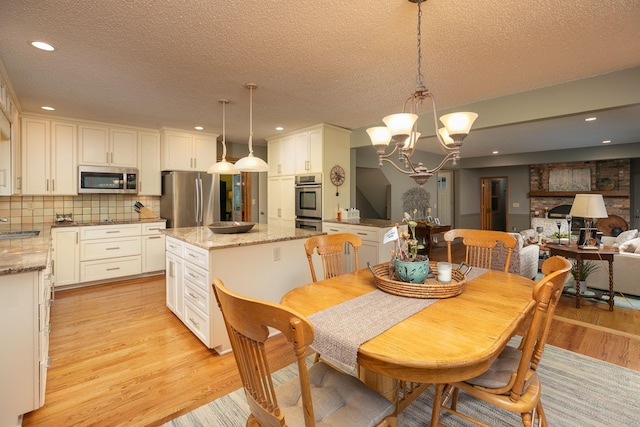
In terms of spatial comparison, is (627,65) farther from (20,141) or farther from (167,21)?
(20,141)

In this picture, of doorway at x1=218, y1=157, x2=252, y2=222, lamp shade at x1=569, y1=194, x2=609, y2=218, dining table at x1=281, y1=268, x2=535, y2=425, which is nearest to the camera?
dining table at x1=281, y1=268, x2=535, y2=425

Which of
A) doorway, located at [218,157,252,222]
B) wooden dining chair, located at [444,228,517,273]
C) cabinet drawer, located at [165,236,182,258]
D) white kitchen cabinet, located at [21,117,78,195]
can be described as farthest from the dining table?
doorway, located at [218,157,252,222]

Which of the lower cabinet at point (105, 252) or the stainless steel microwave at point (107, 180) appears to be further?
the stainless steel microwave at point (107, 180)

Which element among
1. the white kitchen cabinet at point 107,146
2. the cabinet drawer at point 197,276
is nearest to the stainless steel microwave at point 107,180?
the white kitchen cabinet at point 107,146

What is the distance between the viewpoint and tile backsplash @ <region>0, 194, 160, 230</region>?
162 inches

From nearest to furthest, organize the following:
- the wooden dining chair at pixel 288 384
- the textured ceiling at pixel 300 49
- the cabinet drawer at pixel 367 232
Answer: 1. the wooden dining chair at pixel 288 384
2. the textured ceiling at pixel 300 49
3. the cabinet drawer at pixel 367 232

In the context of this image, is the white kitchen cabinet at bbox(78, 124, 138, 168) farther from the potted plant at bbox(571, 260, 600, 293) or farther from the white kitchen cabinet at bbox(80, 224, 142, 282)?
the potted plant at bbox(571, 260, 600, 293)

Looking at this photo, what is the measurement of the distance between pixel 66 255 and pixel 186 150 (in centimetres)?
221

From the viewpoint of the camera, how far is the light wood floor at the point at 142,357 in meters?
1.88

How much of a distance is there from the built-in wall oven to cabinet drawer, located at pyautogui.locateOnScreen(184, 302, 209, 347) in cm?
241

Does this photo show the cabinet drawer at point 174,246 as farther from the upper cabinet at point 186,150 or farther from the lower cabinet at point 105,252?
the upper cabinet at point 186,150

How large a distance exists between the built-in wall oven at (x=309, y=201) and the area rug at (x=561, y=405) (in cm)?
281

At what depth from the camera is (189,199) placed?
4.97 m

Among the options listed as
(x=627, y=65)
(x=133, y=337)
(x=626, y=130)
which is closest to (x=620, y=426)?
(x=627, y=65)
